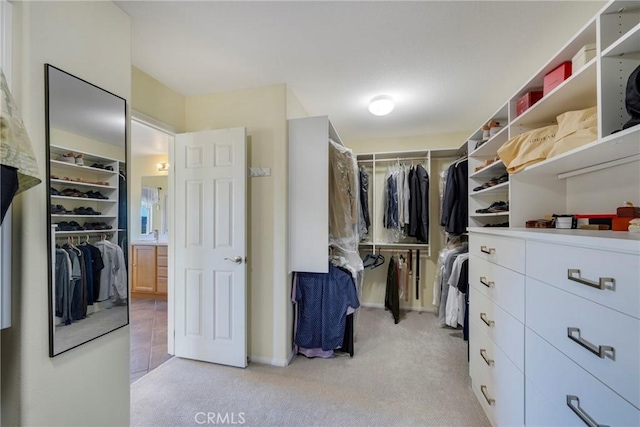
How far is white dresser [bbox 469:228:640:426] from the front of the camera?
679mm

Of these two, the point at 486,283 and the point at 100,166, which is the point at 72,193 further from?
the point at 486,283

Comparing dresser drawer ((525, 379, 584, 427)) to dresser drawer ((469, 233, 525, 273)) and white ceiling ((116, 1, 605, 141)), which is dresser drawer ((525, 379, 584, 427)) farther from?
white ceiling ((116, 1, 605, 141))

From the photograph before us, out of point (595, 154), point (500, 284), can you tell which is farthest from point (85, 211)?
point (595, 154)

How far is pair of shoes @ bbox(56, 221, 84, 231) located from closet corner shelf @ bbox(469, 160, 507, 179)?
2.76m

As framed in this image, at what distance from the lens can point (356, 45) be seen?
1.69m

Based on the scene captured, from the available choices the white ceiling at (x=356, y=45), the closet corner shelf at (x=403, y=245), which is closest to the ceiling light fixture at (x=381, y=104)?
the white ceiling at (x=356, y=45)

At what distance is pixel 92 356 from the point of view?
1.23m

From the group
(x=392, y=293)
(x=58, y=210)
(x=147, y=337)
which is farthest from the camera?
(x=392, y=293)

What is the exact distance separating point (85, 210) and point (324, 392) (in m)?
1.88

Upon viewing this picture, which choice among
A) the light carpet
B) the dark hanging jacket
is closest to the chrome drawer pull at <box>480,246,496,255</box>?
the light carpet

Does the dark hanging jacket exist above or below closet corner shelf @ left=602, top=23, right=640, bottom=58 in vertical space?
below

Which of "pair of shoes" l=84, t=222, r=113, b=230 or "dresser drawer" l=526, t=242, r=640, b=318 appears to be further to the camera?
"pair of shoes" l=84, t=222, r=113, b=230

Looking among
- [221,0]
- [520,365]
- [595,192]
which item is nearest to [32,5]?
[221,0]

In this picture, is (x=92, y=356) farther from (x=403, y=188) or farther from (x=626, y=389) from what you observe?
(x=403, y=188)
